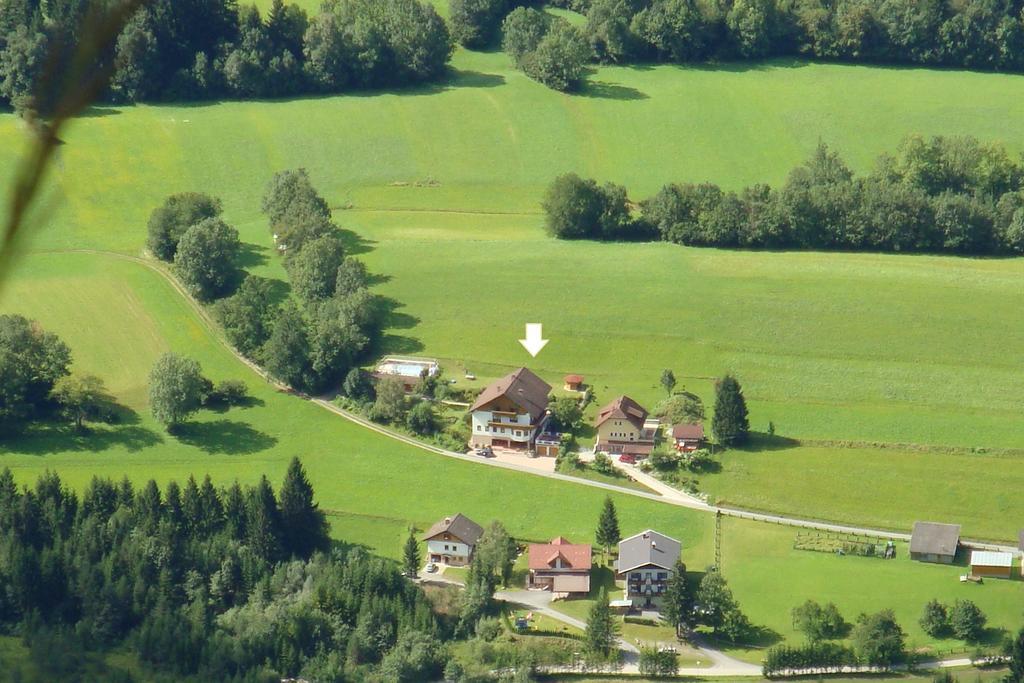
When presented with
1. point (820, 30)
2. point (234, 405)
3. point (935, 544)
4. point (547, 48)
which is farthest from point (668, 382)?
point (820, 30)

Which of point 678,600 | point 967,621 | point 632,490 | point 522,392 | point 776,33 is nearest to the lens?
point 967,621

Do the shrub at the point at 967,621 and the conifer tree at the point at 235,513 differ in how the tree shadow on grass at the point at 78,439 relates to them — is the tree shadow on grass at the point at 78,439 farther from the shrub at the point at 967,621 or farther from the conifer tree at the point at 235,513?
the shrub at the point at 967,621

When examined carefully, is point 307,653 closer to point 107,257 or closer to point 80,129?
point 107,257

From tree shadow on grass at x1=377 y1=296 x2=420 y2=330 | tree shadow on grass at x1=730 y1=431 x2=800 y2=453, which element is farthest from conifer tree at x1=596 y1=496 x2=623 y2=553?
tree shadow on grass at x1=377 y1=296 x2=420 y2=330

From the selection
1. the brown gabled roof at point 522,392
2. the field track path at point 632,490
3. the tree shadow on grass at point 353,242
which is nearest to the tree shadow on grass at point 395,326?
the field track path at point 632,490

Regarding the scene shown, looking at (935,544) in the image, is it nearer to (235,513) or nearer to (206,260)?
(235,513)
